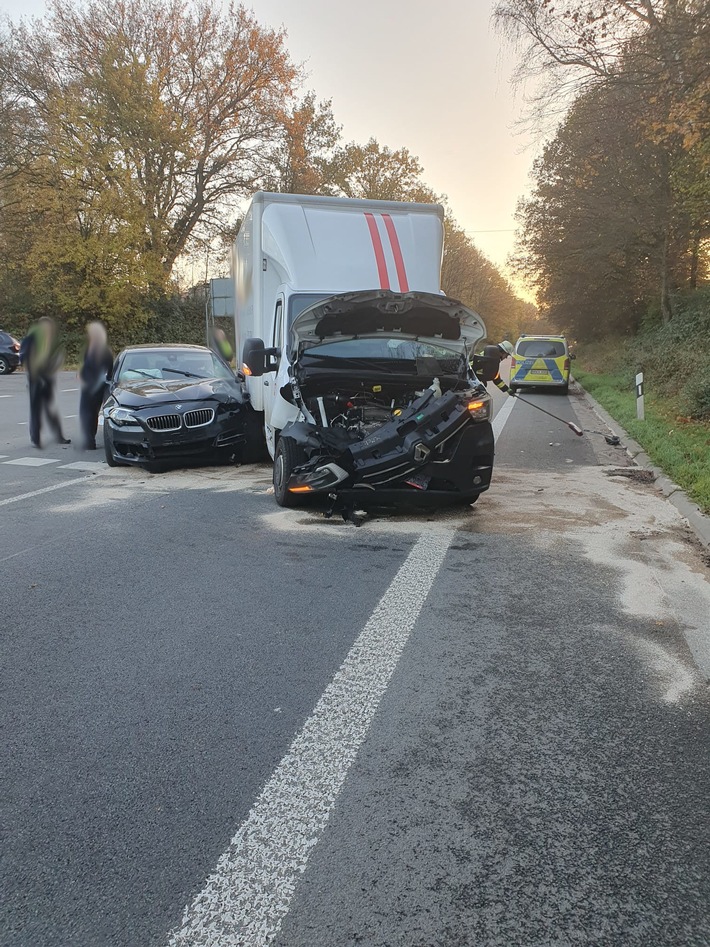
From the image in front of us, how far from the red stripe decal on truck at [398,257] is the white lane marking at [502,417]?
379 cm

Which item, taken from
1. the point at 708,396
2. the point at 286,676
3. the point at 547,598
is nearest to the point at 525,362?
the point at 708,396

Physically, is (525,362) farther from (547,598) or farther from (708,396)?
(547,598)

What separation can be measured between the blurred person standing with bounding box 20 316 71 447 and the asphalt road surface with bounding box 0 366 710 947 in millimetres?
5412

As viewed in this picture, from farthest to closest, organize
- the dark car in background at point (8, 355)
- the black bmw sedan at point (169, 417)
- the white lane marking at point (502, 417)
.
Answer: the dark car in background at point (8, 355), the white lane marking at point (502, 417), the black bmw sedan at point (169, 417)

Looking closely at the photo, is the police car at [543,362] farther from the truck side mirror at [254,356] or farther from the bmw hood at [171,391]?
the truck side mirror at [254,356]

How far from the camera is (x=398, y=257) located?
356 inches

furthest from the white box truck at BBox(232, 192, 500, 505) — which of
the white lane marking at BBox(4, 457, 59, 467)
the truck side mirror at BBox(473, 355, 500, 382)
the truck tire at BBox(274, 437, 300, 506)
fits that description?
A: the white lane marking at BBox(4, 457, 59, 467)

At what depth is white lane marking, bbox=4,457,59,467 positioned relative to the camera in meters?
9.32

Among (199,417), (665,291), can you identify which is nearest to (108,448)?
(199,417)

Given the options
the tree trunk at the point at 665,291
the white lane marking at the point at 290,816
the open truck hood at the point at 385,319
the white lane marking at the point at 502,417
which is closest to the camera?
the white lane marking at the point at 290,816

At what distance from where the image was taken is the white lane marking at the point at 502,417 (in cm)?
1355

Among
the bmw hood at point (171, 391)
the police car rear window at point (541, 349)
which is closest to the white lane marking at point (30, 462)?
the bmw hood at point (171, 391)

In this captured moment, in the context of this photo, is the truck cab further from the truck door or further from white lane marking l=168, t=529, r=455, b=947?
white lane marking l=168, t=529, r=455, b=947

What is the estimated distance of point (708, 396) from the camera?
1215cm
